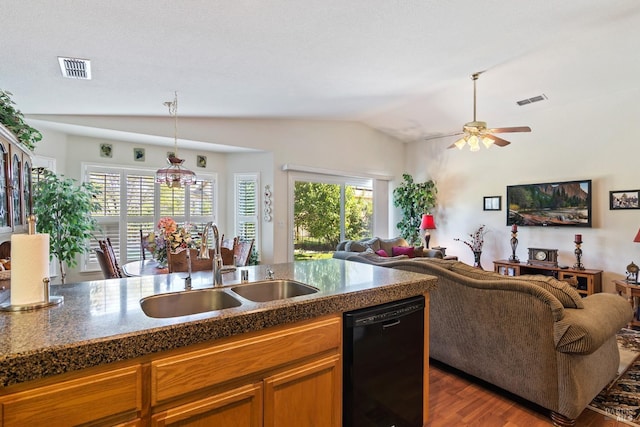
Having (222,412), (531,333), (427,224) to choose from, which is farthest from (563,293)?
(427,224)

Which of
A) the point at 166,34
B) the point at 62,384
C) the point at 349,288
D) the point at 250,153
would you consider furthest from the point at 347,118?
the point at 62,384

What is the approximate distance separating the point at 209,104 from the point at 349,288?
3406mm

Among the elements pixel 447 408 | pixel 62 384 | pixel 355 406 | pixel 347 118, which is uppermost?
pixel 347 118

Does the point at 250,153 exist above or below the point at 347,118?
below

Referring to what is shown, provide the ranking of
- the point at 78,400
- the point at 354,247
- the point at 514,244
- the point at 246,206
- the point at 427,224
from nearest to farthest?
the point at 78,400, the point at 354,247, the point at 514,244, the point at 246,206, the point at 427,224

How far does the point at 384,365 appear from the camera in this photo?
175cm

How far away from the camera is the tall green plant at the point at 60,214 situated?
3.75 metres

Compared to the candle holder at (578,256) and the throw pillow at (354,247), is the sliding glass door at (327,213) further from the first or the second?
the candle holder at (578,256)

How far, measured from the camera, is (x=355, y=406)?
5.43 ft

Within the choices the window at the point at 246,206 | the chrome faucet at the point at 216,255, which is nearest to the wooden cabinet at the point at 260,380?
the chrome faucet at the point at 216,255

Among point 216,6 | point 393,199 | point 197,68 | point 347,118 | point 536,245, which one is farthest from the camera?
point 393,199

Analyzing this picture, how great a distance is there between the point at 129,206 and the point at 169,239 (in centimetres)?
→ 250

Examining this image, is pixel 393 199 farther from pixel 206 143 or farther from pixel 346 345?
pixel 346 345

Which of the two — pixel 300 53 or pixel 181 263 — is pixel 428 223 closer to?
pixel 300 53
